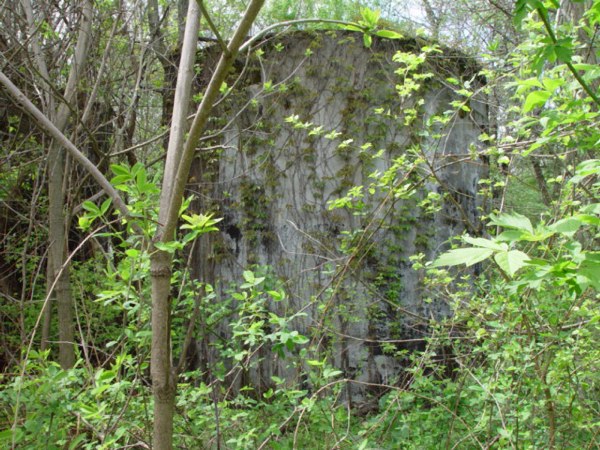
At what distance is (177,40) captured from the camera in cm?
559

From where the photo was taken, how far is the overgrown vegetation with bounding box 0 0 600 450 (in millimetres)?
1723

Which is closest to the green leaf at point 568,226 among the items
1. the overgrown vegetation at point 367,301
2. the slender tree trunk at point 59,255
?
the overgrown vegetation at point 367,301

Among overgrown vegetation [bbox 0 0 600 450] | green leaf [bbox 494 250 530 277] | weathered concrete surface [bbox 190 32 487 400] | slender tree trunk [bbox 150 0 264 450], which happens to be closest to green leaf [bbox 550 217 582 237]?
overgrown vegetation [bbox 0 0 600 450]

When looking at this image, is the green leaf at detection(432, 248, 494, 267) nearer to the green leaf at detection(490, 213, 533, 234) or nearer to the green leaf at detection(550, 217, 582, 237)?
the green leaf at detection(490, 213, 533, 234)

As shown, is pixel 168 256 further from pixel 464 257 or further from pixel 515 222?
pixel 515 222

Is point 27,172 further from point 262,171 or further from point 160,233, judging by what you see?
point 160,233

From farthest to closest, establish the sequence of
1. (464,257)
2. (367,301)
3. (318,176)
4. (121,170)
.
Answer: (318,176) → (367,301) → (121,170) → (464,257)

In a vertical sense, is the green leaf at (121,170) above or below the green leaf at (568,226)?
above

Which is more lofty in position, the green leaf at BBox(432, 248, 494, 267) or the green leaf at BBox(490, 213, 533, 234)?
the green leaf at BBox(490, 213, 533, 234)

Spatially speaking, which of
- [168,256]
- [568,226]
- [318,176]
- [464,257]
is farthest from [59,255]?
[568,226]

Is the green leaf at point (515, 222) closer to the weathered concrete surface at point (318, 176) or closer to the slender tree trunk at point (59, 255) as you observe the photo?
the slender tree trunk at point (59, 255)

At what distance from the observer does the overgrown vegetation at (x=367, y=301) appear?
67.8 inches

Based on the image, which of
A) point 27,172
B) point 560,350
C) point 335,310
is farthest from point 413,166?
point 27,172

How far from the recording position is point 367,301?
5.08m
